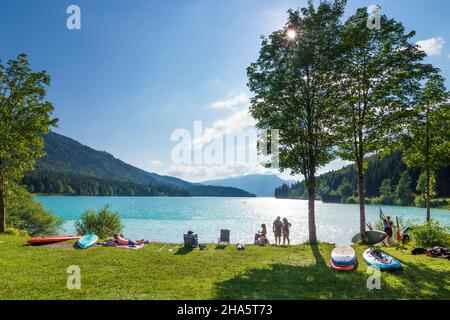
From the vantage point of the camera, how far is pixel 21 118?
31.4 meters

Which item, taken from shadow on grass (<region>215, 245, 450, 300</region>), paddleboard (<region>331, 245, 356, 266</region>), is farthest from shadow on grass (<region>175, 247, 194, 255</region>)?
paddleboard (<region>331, 245, 356, 266</region>)

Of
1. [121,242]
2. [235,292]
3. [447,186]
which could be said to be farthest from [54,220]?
[447,186]

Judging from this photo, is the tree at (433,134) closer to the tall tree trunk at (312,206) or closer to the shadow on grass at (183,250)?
the tall tree trunk at (312,206)

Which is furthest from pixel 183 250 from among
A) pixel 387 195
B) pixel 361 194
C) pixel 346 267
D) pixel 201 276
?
pixel 387 195

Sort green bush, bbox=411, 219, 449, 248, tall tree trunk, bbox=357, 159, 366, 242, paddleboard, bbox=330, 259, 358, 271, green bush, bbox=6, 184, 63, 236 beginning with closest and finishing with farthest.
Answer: paddleboard, bbox=330, 259, 358, 271, green bush, bbox=411, 219, 449, 248, tall tree trunk, bbox=357, 159, 366, 242, green bush, bbox=6, 184, 63, 236

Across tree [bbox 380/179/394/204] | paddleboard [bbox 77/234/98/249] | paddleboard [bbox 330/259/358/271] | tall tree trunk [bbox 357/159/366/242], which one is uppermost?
tall tree trunk [bbox 357/159/366/242]

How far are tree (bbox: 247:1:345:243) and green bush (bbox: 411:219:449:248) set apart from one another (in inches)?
349

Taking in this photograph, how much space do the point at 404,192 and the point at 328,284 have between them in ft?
538

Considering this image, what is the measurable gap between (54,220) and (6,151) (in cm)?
3287

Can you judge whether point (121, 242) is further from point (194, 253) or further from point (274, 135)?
point (274, 135)

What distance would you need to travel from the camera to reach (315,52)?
2666 cm

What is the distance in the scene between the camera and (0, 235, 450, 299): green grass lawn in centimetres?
1254

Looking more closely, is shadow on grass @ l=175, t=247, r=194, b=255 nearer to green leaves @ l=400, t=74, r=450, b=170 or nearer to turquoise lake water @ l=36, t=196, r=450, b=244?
green leaves @ l=400, t=74, r=450, b=170

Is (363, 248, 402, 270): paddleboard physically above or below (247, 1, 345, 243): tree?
below
